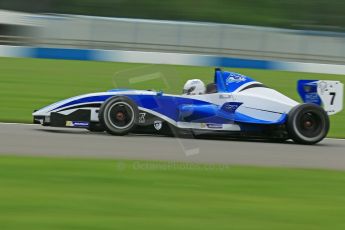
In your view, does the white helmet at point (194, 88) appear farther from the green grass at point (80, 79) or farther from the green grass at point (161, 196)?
the green grass at point (161, 196)

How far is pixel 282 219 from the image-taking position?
478 cm

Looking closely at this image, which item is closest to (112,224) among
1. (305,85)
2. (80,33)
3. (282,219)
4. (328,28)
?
(282,219)

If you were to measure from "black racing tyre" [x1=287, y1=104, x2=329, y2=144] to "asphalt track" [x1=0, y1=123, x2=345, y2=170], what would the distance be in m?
0.14

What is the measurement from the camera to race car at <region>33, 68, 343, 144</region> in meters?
8.85

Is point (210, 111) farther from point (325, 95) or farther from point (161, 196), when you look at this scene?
point (161, 196)

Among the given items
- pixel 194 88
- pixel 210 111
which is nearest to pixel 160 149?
pixel 210 111

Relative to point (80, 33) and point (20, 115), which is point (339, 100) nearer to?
point (20, 115)

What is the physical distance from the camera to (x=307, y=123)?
9383mm

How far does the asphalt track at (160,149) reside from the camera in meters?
7.30

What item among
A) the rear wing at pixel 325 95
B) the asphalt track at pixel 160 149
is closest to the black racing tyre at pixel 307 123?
the asphalt track at pixel 160 149

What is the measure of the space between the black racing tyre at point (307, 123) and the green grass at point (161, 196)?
232 centimetres

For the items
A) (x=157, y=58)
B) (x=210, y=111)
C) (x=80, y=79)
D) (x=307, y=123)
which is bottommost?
(x=307, y=123)

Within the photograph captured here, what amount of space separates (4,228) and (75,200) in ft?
2.87

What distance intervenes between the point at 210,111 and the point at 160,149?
1424 millimetres
